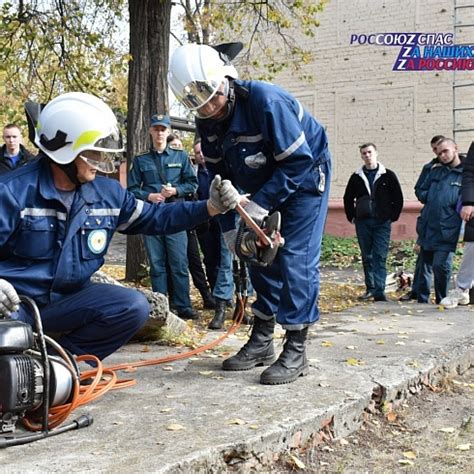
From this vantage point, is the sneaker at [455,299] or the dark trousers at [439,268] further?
the dark trousers at [439,268]

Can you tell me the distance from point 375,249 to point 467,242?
127 cm

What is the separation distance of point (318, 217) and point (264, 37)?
1507cm

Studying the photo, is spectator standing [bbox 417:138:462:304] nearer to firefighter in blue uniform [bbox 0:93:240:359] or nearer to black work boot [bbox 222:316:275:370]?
black work boot [bbox 222:316:275:370]

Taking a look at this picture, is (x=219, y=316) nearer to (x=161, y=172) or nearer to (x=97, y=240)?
(x=161, y=172)

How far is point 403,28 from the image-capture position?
52.9 ft

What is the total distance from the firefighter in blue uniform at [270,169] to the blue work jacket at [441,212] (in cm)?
390

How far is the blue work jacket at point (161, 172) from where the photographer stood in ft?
A: 22.9

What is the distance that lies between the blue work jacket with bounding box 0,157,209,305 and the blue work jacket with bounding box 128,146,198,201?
3.07 metres

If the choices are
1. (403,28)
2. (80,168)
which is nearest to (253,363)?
(80,168)

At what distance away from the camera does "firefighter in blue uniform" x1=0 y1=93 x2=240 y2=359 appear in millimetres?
3596

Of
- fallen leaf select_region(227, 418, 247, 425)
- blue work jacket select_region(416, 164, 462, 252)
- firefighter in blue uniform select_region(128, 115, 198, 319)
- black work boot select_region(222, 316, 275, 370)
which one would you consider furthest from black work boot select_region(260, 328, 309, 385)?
blue work jacket select_region(416, 164, 462, 252)

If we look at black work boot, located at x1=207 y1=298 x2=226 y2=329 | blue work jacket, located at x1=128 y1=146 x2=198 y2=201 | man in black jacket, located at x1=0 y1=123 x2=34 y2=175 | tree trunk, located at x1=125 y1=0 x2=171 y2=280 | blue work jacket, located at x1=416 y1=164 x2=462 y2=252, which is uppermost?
tree trunk, located at x1=125 y1=0 x2=171 y2=280

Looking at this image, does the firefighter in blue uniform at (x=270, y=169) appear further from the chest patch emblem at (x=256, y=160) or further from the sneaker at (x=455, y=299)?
the sneaker at (x=455, y=299)

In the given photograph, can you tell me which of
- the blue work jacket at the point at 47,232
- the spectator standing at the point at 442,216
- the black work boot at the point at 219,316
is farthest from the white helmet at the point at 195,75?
the spectator standing at the point at 442,216
